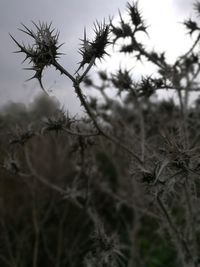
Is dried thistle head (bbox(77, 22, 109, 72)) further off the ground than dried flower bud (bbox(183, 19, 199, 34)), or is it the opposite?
dried flower bud (bbox(183, 19, 199, 34))

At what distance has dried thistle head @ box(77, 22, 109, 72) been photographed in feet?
5.67

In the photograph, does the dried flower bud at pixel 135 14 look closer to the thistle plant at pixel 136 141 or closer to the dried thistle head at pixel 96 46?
the thistle plant at pixel 136 141

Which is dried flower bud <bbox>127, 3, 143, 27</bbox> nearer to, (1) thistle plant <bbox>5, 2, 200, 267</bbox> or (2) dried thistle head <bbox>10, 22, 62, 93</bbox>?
(1) thistle plant <bbox>5, 2, 200, 267</bbox>

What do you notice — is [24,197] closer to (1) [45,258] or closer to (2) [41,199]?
(2) [41,199]

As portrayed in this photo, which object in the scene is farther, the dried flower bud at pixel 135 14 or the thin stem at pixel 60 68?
the dried flower bud at pixel 135 14

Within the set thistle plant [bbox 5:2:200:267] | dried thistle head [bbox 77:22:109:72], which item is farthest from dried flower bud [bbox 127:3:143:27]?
dried thistle head [bbox 77:22:109:72]

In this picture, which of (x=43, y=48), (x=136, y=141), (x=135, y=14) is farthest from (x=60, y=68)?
(x=136, y=141)

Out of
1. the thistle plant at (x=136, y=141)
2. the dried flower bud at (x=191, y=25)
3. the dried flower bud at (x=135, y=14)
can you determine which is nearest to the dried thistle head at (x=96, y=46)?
the thistle plant at (x=136, y=141)

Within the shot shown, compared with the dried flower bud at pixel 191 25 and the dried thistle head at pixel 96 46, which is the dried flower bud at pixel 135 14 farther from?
the dried thistle head at pixel 96 46

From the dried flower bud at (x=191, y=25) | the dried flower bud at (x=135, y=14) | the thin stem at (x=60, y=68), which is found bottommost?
the thin stem at (x=60, y=68)

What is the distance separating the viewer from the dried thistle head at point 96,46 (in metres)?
1.73

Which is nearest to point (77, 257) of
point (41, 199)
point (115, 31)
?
point (41, 199)

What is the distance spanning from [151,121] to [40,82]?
9.92ft

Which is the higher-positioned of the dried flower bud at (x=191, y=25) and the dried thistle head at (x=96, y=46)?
the dried flower bud at (x=191, y=25)
